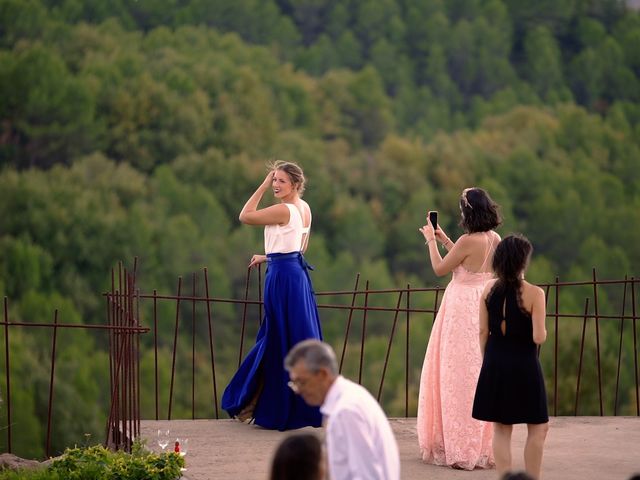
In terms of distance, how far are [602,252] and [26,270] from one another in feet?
64.7

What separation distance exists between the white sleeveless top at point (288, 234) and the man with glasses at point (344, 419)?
13.3ft

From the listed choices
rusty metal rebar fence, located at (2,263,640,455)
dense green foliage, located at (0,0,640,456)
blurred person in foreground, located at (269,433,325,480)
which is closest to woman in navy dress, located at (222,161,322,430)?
blurred person in foreground, located at (269,433,325,480)

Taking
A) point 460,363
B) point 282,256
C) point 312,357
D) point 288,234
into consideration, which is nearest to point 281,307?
point 282,256

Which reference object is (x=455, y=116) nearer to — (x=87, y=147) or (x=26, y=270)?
(x=87, y=147)

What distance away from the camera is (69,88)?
142 feet

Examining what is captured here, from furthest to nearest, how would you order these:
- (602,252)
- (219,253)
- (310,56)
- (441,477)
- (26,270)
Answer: (310,56) → (602,252) → (219,253) → (26,270) → (441,477)

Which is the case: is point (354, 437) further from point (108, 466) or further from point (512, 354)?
point (108, 466)

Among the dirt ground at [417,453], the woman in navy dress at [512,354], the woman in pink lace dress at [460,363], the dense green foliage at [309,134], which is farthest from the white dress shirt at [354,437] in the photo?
the dense green foliage at [309,134]

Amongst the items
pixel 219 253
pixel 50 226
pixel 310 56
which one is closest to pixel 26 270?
pixel 50 226

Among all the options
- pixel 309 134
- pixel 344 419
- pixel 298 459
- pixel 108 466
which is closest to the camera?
pixel 298 459

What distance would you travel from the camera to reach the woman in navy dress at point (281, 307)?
8.28 metres

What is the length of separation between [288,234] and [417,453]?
1549 mm

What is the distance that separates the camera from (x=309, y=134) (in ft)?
163

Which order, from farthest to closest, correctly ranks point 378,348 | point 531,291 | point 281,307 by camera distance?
point 378,348 < point 281,307 < point 531,291
